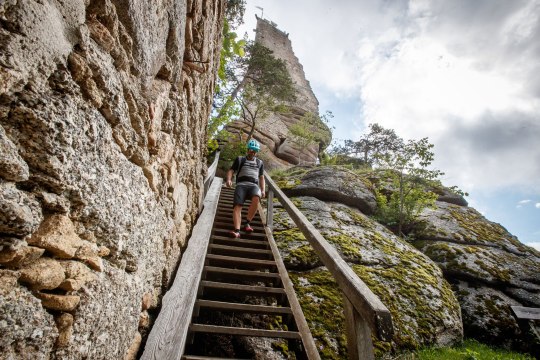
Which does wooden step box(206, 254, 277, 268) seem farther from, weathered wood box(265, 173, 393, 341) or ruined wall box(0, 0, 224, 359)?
ruined wall box(0, 0, 224, 359)

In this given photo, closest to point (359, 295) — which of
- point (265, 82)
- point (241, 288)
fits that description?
point (241, 288)

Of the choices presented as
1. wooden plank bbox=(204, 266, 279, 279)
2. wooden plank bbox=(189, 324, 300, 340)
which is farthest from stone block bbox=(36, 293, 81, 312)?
wooden plank bbox=(204, 266, 279, 279)

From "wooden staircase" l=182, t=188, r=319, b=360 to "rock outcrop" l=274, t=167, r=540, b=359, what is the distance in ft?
1.81

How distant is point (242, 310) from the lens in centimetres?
272

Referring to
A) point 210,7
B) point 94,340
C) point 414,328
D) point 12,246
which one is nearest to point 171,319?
point 94,340

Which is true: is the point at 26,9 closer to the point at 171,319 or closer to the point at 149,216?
the point at 149,216

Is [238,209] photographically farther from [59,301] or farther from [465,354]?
[465,354]

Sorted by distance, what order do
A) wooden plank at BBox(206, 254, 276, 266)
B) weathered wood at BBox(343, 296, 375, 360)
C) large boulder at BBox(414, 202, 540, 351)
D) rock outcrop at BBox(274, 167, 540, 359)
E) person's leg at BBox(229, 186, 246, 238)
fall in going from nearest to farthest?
weathered wood at BBox(343, 296, 375, 360)
wooden plank at BBox(206, 254, 276, 266)
rock outcrop at BBox(274, 167, 540, 359)
person's leg at BBox(229, 186, 246, 238)
large boulder at BBox(414, 202, 540, 351)

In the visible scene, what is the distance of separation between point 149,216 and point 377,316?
4.57 ft

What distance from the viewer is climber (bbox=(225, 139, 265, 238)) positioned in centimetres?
449

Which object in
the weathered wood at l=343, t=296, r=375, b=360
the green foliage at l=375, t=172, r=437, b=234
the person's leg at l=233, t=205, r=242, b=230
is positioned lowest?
the weathered wood at l=343, t=296, r=375, b=360

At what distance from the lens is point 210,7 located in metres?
2.92

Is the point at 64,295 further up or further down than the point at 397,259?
further down

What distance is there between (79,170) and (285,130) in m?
21.3
